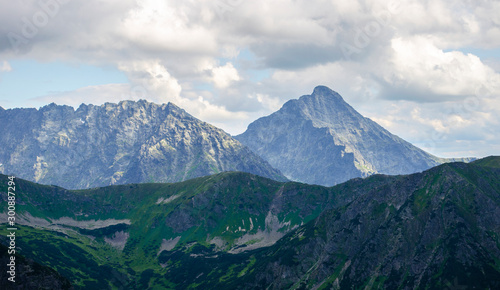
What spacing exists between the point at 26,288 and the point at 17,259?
14995 millimetres

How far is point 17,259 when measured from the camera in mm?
191625

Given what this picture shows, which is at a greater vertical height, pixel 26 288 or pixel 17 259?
pixel 17 259

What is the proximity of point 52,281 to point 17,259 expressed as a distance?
62.8 ft

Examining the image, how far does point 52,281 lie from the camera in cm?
19100

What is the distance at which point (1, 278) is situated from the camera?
596 feet

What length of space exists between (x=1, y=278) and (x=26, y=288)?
1114cm

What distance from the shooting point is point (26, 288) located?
607 ft

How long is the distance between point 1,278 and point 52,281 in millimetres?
20558

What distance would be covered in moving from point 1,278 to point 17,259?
11511 mm

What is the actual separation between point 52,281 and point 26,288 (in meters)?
10.6
